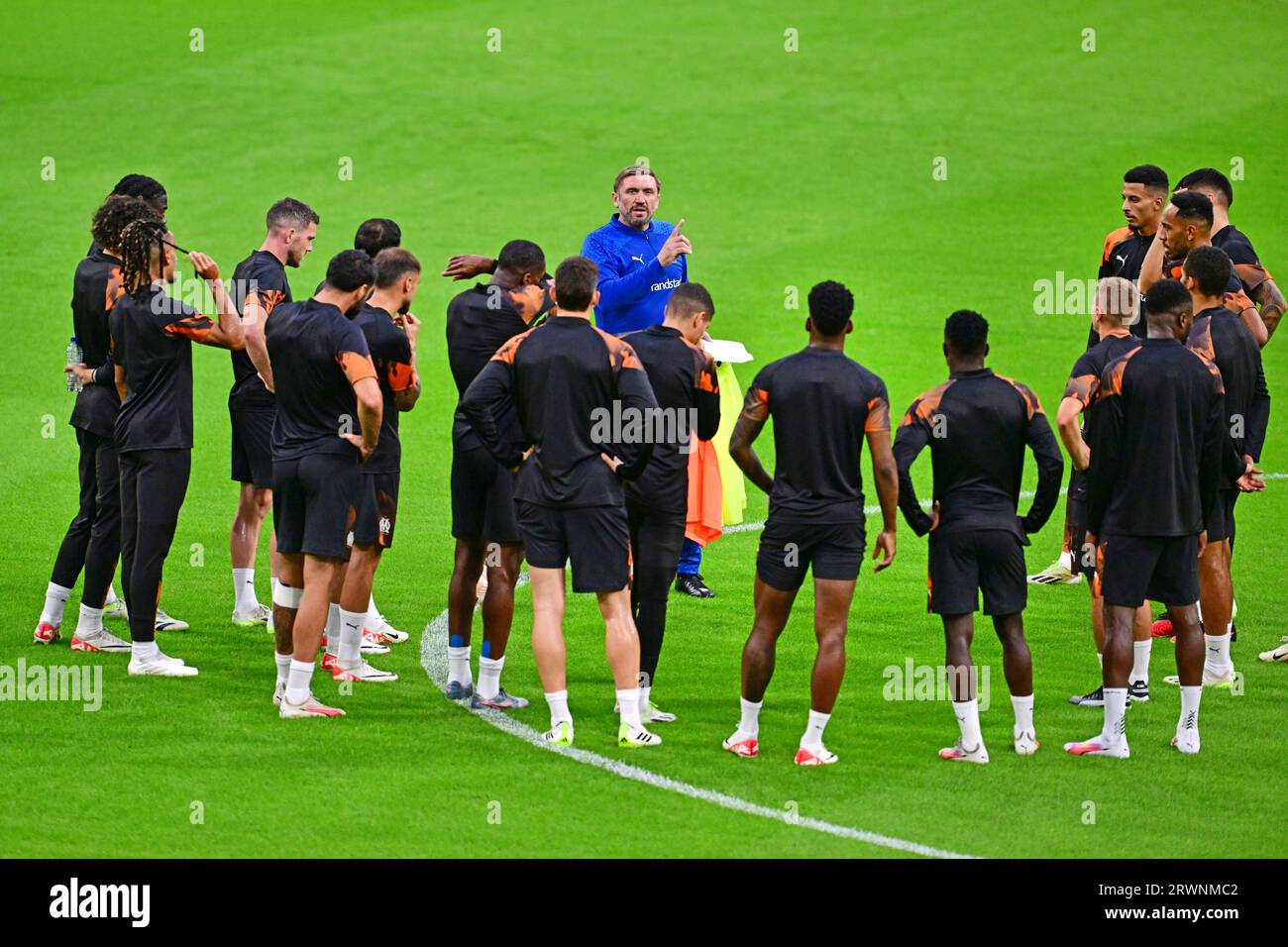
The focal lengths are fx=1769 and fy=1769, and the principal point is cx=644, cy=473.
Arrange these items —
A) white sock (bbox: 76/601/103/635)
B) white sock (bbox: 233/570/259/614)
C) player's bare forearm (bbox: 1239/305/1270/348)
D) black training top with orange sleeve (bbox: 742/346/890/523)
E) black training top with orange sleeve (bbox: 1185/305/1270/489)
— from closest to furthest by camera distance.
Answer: black training top with orange sleeve (bbox: 742/346/890/523) < black training top with orange sleeve (bbox: 1185/305/1270/489) < player's bare forearm (bbox: 1239/305/1270/348) < white sock (bbox: 76/601/103/635) < white sock (bbox: 233/570/259/614)

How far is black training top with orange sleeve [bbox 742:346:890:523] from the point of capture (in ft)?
28.5

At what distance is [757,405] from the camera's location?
28.9ft

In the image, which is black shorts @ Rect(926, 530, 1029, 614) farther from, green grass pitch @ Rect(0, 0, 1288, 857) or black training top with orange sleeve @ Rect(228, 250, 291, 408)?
black training top with orange sleeve @ Rect(228, 250, 291, 408)

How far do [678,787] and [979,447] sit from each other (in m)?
2.25

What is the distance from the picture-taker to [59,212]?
2425cm

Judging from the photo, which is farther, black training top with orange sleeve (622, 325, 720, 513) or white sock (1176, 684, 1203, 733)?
black training top with orange sleeve (622, 325, 720, 513)

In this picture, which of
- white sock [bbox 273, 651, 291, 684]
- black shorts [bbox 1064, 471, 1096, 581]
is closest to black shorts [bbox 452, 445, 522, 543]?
white sock [bbox 273, 651, 291, 684]

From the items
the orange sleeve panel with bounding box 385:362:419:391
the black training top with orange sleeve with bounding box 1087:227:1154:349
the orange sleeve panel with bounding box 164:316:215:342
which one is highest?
the black training top with orange sleeve with bounding box 1087:227:1154:349

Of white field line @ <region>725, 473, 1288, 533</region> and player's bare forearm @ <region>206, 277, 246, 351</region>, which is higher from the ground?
player's bare forearm @ <region>206, 277, 246, 351</region>

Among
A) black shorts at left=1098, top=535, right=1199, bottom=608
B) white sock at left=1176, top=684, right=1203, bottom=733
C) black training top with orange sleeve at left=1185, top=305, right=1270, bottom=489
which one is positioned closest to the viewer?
black shorts at left=1098, top=535, right=1199, bottom=608

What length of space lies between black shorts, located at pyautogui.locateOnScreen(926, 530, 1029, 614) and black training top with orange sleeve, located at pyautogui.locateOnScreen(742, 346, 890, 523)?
1.75 ft

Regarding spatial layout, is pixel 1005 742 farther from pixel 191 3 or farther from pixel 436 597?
pixel 191 3

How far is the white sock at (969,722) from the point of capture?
894cm

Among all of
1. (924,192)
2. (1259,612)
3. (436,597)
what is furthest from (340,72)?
(1259,612)
